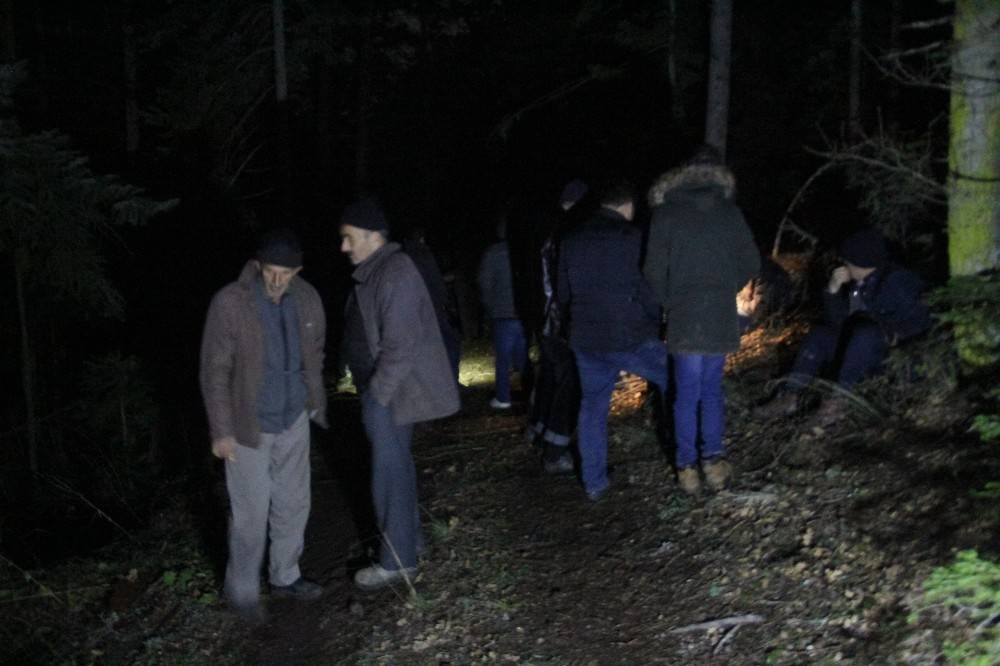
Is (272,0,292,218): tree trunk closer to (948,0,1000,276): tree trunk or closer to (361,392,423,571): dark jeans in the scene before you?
(361,392,423,571): dark jeans

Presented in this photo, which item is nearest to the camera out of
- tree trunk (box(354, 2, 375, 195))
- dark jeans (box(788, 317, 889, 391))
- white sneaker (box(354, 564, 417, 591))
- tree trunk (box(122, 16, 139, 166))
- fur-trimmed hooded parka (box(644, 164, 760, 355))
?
white sneaker (box(354, 564, 417, 591))

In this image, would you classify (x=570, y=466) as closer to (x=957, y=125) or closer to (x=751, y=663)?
(x=751, y=663)

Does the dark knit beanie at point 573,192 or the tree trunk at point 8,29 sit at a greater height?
the tree trunk at point 8,29

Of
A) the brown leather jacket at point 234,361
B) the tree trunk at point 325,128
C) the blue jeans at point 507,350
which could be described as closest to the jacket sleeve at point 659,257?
the brown leather jacket at point 234,361

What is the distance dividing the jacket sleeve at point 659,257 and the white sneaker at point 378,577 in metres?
2.37

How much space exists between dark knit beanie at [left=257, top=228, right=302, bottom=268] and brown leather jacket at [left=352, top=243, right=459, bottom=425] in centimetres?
37

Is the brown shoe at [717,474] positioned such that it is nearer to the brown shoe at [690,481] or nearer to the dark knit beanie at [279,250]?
the brown shoe at [690,481]

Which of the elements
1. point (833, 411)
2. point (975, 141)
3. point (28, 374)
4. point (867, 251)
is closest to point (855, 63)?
point (867, 251)

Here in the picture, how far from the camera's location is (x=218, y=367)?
4.77 metres

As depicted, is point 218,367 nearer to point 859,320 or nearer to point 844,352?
point 844,352

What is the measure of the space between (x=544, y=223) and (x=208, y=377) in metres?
3.86

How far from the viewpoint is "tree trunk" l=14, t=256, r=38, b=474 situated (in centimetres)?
946

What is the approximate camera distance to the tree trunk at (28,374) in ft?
31.0

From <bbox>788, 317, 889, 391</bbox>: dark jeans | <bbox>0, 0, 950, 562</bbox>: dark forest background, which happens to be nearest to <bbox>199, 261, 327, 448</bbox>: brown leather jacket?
<bbox>0, 0, 950, 562</bbox>: dark forest background
